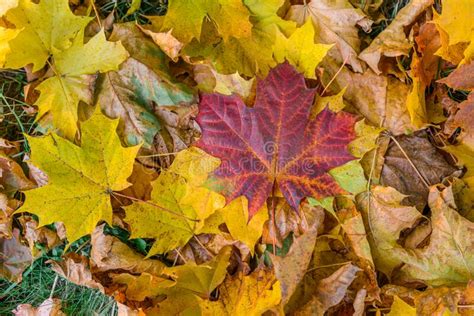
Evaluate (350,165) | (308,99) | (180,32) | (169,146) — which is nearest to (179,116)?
(169,146)

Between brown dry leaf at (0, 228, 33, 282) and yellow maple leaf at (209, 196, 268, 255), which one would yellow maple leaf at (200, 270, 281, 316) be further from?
brown dry leaf at (0, 228, 33, 282)

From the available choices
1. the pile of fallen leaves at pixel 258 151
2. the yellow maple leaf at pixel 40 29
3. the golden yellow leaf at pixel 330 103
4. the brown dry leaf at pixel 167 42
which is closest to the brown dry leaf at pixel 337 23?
the pile of fallen leaves at pixel 258 151

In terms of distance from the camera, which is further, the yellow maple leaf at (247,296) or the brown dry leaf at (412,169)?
the brown dry leaf at (412,169)

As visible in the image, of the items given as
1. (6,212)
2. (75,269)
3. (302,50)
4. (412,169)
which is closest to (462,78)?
(412,169)

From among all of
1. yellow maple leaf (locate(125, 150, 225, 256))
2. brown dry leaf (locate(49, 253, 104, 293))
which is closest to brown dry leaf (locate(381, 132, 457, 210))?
yellow maple leaf (locate(125, 150, 225, 256))

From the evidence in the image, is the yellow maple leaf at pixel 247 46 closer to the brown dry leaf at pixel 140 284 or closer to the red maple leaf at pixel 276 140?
the red maple leaf at pixel 276 140

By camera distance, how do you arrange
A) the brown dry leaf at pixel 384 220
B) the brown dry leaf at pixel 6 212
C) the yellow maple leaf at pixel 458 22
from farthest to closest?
1. the brown dry leaf at pixel 6 212
2. the brown dry leaf at pixel 384 220
3. the yellow maple leaf at pixel 458 22

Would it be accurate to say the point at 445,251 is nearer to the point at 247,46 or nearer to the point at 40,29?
the point at 247,46
